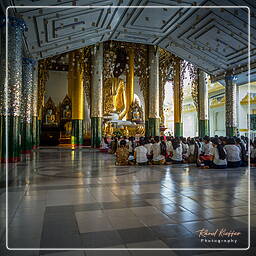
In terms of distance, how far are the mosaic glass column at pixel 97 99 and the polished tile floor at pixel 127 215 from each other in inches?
423

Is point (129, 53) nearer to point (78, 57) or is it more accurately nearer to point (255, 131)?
point (78, 57)

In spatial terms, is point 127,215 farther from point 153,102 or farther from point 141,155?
point 153,102

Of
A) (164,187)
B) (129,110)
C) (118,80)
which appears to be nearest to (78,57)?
(118,80)

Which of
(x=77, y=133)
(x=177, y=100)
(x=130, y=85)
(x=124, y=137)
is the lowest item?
(x=124, y=137)

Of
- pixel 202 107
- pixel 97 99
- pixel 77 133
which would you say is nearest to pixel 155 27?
pixel 97 99

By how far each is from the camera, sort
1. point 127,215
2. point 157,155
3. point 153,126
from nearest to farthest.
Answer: point 127,215
point 157,155
point 153,126

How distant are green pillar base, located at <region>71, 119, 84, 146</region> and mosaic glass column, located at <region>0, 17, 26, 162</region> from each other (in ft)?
29.4

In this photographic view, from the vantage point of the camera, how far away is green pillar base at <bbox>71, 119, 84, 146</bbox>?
17281mm

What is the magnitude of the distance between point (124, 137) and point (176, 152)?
4494 millimetres

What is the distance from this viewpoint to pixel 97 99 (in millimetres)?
16031

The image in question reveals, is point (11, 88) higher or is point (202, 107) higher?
point (202, 107)

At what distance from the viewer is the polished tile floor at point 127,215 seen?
234 cm

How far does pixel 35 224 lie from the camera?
283 cm

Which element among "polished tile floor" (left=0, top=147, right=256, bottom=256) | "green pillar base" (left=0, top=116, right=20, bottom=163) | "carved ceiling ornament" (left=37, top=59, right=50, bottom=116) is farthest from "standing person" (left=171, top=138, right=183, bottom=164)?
"carved ceiling ornament" (left=37, top=59, right=50, bottom=116)
